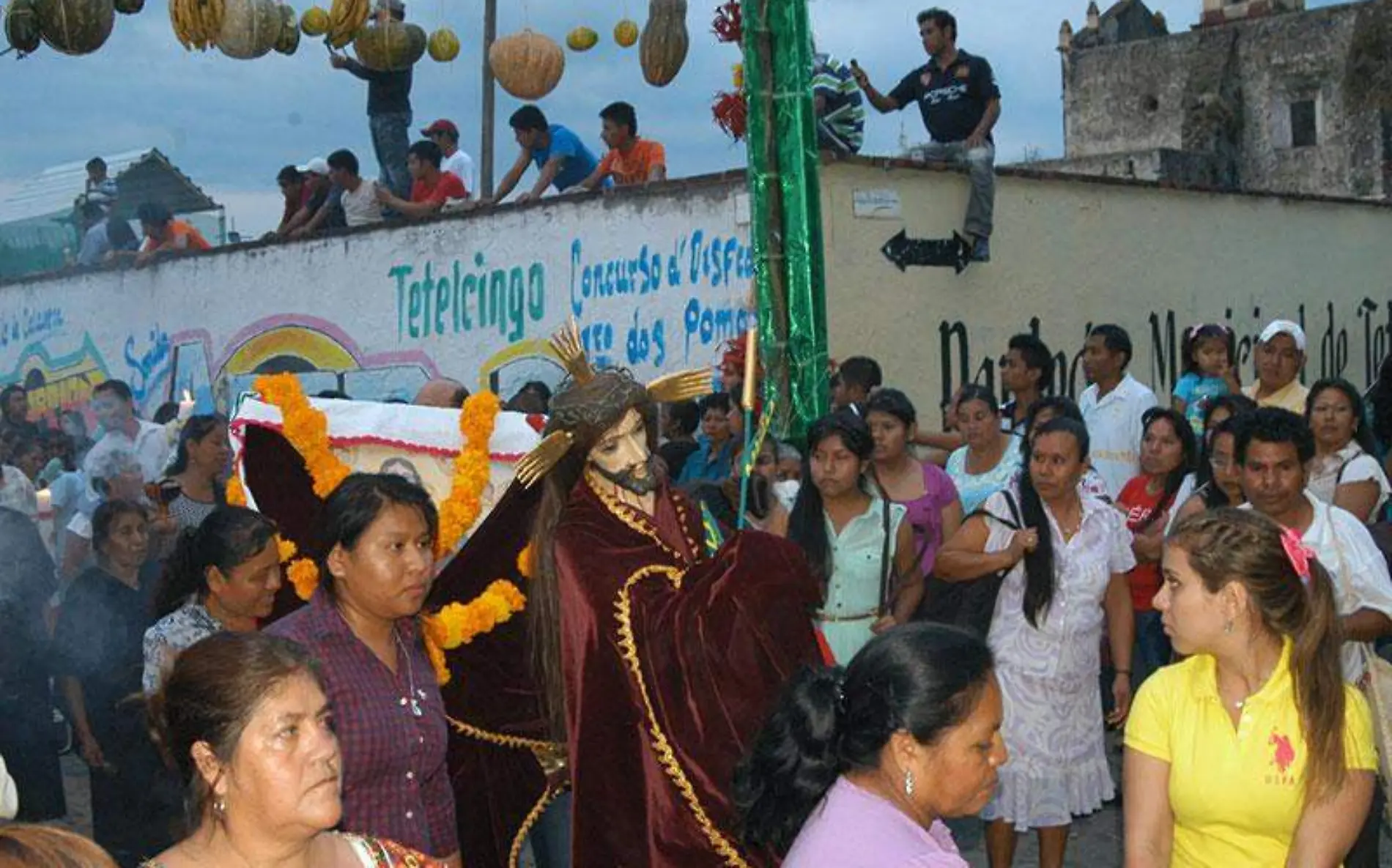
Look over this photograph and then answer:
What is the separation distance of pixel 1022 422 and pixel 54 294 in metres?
12.8

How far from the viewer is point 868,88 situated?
42.5ft

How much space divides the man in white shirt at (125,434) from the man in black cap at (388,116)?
4.60 m

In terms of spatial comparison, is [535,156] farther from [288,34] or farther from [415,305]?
[288,34]

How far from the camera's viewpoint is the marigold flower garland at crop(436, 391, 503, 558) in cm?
579

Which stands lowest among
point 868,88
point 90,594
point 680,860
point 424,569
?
point 680,860

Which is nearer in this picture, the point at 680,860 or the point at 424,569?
the point at 424,569

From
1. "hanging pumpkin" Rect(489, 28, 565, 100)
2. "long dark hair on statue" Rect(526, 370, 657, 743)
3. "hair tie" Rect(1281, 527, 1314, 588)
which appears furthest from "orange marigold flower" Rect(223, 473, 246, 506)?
"hanging pumpkin" Rect(489, 28, 565, 100)

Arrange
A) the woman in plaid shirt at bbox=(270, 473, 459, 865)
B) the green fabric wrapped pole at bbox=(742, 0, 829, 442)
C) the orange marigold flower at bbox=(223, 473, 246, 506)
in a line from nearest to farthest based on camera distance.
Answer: the woman in plaid shirt at bbox=(270, 473, 459, 865), the orange marigold flower at bbox=(223, 473, 246, 506), the green fabric wrapped pole at bbox=(742, 0, 829, 442)

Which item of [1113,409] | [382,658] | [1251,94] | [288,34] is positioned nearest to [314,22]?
[288,34]

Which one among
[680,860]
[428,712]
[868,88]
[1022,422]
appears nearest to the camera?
[428,712]

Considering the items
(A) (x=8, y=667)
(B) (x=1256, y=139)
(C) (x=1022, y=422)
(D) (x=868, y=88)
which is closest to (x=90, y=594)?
(A) (x=8, y=667)

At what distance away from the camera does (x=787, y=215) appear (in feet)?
25.8

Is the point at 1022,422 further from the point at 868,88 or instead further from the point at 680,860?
the point at 680,860

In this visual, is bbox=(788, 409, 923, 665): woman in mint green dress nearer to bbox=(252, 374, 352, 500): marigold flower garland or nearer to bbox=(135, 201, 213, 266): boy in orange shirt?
bbox=(252, 374, 352, 500): marigold flower garland
